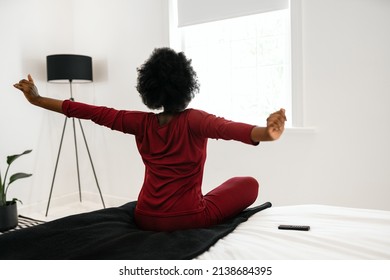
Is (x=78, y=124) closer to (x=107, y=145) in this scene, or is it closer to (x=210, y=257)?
(x=107, y=145)

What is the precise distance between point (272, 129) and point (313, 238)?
396 mm

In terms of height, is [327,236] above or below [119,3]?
below

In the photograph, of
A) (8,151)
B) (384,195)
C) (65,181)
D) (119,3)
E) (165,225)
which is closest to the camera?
(165,225)

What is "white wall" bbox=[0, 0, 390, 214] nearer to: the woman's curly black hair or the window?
the window

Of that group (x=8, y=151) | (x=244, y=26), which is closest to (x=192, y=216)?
(x=244, y=26)

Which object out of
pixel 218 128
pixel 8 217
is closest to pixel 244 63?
pixel 218 128

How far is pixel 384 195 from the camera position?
245 centimetres

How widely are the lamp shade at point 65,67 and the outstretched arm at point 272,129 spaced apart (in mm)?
2518

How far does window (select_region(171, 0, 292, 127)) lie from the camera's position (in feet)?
9.36

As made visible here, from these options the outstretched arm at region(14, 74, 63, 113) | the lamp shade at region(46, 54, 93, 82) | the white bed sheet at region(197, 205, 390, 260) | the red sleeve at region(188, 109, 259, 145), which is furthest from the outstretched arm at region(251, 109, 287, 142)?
the lamp shade at region(46, 54, 93, 82)

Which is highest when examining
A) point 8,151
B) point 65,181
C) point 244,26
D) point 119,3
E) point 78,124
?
point 119,3

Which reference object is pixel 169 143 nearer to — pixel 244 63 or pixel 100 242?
pixel 100 242

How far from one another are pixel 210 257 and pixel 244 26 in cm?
234

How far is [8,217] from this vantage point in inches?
111
